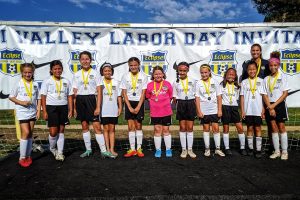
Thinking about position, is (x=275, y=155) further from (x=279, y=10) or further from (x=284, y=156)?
(x=279, y=10)

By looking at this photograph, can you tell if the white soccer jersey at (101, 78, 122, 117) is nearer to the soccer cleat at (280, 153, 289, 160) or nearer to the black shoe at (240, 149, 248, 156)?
the black shoe at (240, 149, 248, 156)

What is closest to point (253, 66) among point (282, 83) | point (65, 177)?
point (282, 83)

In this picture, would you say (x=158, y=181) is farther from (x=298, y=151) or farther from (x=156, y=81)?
(x=298, y=151)

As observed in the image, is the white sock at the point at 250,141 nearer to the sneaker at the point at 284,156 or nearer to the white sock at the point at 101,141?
the sneaker at the point at 284,156

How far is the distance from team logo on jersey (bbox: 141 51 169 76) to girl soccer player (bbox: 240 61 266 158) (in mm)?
1909

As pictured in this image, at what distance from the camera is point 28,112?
5.68 meters

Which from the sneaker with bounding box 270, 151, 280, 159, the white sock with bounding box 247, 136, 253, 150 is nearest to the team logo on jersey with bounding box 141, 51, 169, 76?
the white sock with bounding box 247, 136, 253, 150

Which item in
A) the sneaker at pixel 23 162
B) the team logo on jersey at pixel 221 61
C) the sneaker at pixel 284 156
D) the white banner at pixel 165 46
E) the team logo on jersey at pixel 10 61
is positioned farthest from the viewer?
the team logo on jersey at pixel 221 61

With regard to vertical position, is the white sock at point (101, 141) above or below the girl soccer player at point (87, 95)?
below

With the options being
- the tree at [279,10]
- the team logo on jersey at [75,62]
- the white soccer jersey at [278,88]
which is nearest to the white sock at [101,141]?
the team logo on jersey at [75,62]

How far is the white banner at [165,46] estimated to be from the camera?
6.72 meters

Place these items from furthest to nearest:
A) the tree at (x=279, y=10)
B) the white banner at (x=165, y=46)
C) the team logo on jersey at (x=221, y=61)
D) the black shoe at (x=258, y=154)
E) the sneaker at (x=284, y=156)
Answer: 1. the tree at (x=279, y=10)
2. the team logo on jersey at (x=221, y=61)
3. the white banner at (x=165, y=46)
4. the black shoe at (x=258, y=154)
5. the sneaker at (x=284, y=156)

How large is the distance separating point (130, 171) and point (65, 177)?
1.12 meters

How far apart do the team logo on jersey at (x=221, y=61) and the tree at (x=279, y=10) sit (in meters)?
25.5
